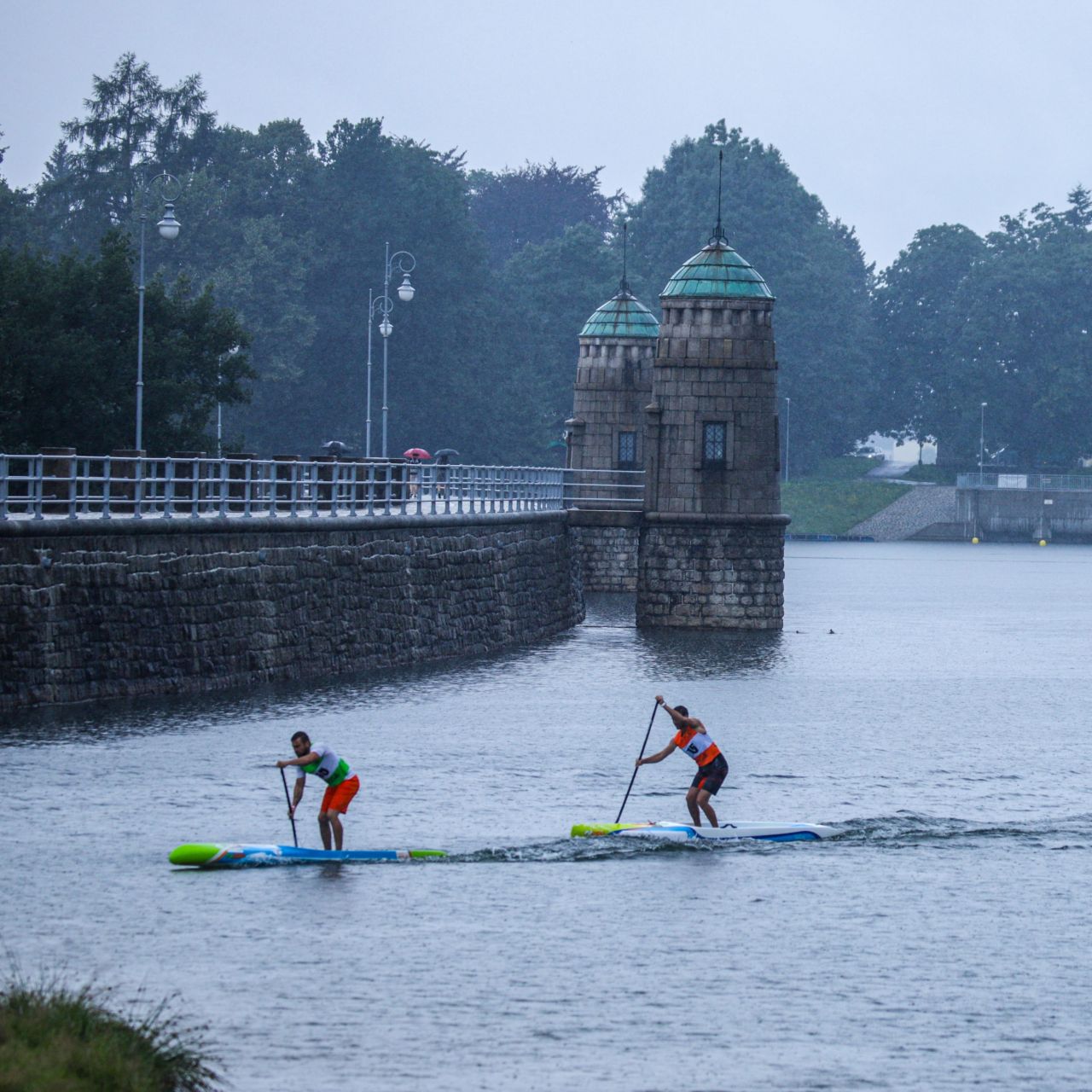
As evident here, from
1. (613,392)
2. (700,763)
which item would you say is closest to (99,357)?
(613,392)

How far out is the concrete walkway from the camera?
458 ft

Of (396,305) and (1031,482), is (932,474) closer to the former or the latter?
(1031,482)

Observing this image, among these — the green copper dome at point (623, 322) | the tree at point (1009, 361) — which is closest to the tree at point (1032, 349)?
the tree at point (1009, 361)

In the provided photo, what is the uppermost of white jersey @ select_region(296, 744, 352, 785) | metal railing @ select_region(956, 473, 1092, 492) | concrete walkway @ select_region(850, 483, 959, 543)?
metal railing @ select_region(956, 473, 1092, 492)

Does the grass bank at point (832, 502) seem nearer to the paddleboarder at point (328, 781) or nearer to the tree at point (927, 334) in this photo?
the tree at point (927, 334)

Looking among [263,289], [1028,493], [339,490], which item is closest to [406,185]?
[263,289]

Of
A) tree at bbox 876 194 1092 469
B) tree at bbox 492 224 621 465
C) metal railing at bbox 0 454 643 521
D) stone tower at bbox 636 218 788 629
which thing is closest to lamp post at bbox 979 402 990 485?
tree at bbox 876 194 1092 469

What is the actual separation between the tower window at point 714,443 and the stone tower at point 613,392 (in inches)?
539

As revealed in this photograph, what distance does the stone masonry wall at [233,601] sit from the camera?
32.4 m

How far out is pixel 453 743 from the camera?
3506 centimetres

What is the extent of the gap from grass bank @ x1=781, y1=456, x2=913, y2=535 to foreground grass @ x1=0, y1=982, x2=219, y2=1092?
4879 inches

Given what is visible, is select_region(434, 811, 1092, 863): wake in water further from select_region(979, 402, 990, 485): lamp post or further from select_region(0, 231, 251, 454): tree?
select_region(979, 402, 990, 485): lamp post

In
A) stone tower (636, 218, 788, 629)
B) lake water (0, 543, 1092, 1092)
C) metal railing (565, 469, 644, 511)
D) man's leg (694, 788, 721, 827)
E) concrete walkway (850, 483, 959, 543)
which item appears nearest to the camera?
lake water (0, 543, 1092, 1092)

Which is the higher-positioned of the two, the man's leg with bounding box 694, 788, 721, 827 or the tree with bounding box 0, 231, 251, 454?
the tree with bounding box 0, 231, 251, 454
